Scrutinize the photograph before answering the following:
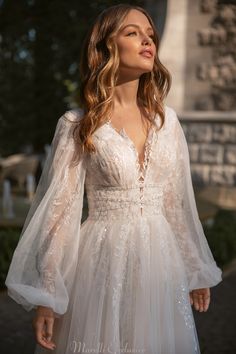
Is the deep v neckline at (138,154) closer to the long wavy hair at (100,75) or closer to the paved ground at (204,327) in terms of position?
the long wavy hair at (100,75)

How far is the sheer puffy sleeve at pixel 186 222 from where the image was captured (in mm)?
2605

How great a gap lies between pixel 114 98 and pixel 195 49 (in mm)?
8692

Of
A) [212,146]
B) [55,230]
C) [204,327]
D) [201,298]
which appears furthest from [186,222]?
[212,146]

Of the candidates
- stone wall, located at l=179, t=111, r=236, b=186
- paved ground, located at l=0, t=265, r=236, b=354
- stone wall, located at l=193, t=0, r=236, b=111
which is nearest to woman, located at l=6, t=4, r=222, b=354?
paved ground, located at l=0, t=265, r=236, b=354

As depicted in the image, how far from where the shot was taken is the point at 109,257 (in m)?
2.45

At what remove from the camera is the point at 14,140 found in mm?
19922

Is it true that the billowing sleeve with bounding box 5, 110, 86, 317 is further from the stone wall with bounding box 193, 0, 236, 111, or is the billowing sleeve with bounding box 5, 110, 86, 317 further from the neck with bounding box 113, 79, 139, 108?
the stone wall with bounding box 193, 0, 236, 111

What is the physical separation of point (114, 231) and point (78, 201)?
0.20 m

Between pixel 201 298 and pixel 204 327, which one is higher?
pixel 201 298

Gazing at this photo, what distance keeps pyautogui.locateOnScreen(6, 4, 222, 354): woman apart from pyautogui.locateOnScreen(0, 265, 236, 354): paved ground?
1.63 metres

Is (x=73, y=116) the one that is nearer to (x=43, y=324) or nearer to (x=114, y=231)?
(x=114, y=231)

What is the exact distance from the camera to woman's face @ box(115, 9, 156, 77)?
100 inches

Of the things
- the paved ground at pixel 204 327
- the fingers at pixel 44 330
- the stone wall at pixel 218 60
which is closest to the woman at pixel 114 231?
the fingers at pixel 44 330

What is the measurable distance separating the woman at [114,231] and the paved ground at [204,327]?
163 centimetres
